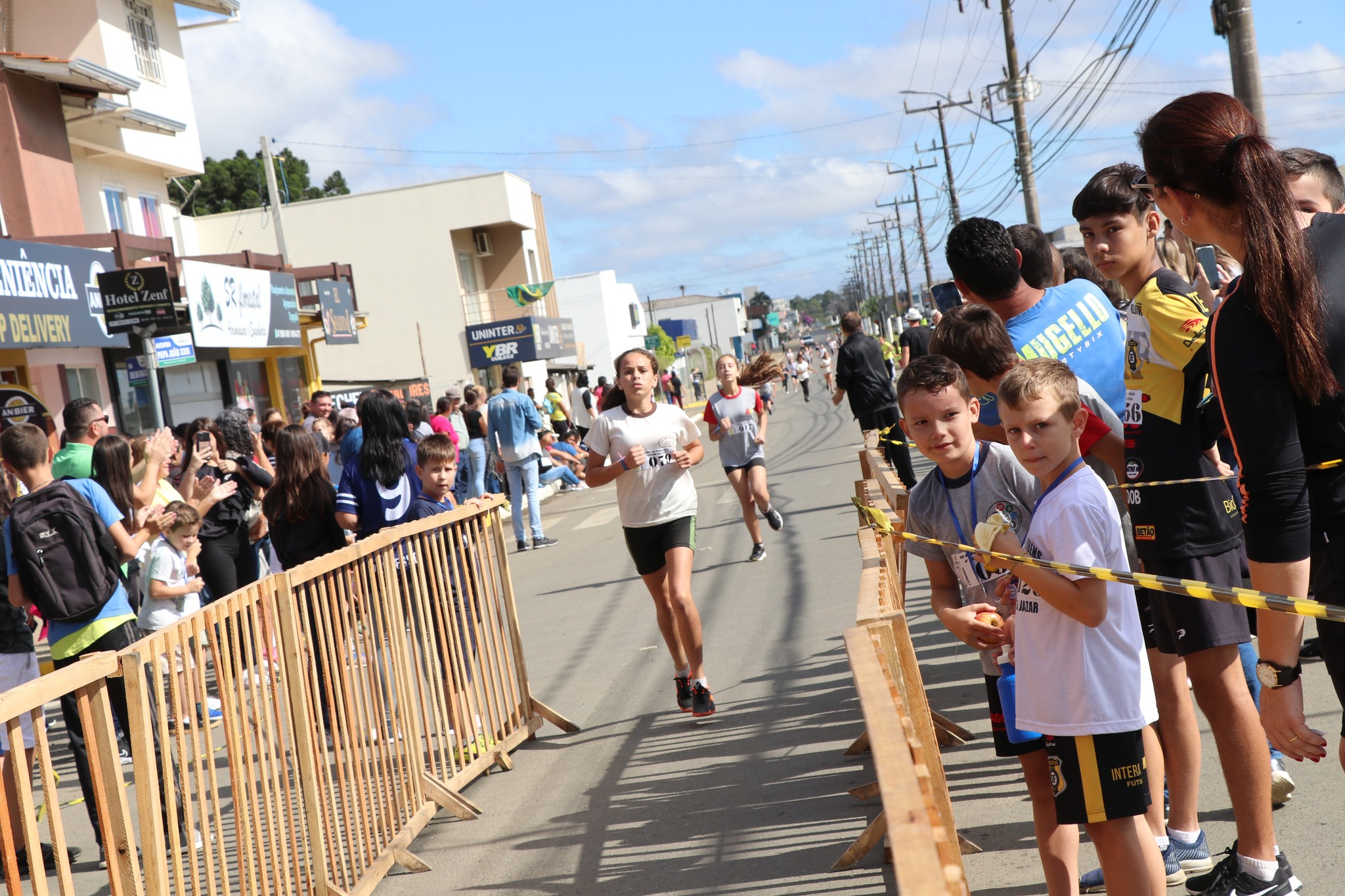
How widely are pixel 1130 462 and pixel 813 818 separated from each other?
6.97ft

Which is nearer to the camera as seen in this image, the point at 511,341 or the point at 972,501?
the point at 972,501

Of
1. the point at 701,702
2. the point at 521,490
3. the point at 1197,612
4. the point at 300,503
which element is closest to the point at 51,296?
the point at 521,490

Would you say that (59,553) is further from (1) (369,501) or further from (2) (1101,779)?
(2) (1101,779)

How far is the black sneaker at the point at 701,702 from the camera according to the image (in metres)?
6.63

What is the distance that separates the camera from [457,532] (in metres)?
6.35

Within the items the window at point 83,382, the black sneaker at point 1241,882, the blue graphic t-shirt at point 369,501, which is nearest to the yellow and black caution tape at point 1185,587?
the black sneaker at point 1241,882

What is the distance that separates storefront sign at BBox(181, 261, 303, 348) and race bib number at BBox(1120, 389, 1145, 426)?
17.9 m

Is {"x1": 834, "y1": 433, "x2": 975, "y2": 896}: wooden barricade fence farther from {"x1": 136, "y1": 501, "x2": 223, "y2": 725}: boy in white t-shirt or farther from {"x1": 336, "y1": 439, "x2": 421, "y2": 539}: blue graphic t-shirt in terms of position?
{"x1": 136, "y1": 501, "x2": 223, "y2": 725}: boy in white t-shirt

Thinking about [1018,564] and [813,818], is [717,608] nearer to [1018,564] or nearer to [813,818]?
[813,818]

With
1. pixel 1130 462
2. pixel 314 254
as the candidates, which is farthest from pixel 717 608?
pixel 314 254

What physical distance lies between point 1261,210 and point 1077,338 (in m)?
1.93

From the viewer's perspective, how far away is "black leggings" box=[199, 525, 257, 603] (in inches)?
330

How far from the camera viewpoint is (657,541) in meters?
6.86

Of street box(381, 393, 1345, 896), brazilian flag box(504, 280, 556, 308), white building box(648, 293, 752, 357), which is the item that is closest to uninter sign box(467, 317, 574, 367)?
brazilian flag box(504, 280, 556, 308)
